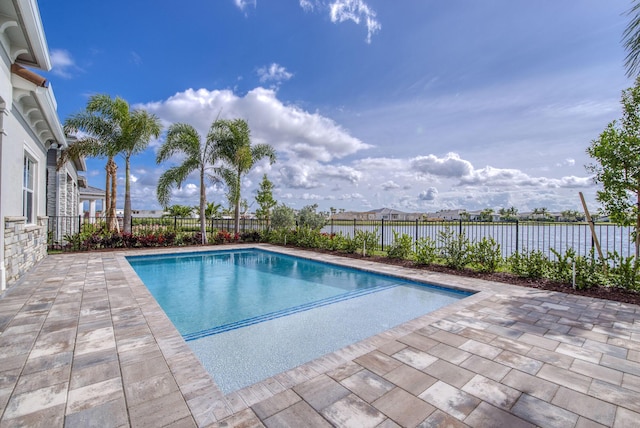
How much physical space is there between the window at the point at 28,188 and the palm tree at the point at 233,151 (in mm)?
6892

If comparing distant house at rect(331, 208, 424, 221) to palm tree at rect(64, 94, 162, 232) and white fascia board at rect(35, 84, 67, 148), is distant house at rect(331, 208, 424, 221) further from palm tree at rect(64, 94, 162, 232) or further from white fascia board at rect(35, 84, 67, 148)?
white fascia board at rect(35, 84, 67, 148)

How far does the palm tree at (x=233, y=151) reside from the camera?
13.5m

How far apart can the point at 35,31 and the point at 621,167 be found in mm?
9790

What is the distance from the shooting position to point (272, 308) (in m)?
5.39

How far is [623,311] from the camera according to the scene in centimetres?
434

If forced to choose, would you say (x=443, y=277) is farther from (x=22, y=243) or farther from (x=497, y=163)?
(x=22, y=243)

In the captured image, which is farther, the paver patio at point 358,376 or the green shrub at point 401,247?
the green shrub at point 401,247

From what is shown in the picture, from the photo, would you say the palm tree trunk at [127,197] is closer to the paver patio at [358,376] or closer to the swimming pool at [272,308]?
the swimming pool at [272,308]

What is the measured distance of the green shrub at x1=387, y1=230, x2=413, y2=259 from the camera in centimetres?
892

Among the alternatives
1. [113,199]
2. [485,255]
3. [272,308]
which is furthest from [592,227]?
[113,199]

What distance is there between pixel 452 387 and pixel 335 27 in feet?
34.2

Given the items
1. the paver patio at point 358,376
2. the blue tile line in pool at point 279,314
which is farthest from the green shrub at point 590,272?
the blue tile line in pool at point 279,314

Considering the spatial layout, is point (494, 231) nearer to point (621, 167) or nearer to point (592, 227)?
point (592, 227)

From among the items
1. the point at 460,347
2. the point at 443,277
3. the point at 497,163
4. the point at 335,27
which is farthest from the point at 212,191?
the point at 460,347
